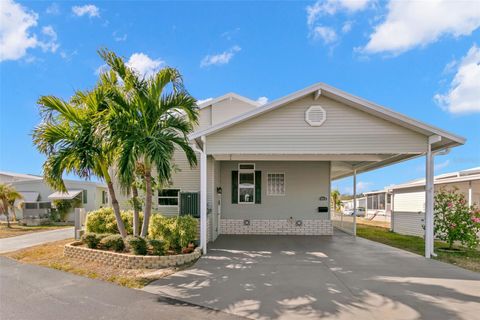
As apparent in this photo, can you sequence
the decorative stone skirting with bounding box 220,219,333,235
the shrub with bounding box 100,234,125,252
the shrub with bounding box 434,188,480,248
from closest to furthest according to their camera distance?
1. the shrub with bounding box 100,234,125,252
2. the shrub with bounding box 434,188,480,248
3. the decorative stone skirting with bounding box 220,219,333,235

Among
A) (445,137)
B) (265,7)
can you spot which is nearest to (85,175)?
(265,7)

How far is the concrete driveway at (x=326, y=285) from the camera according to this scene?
4355 millimetres

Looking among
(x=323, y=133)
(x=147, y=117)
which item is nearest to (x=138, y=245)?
(x=147, y=117)

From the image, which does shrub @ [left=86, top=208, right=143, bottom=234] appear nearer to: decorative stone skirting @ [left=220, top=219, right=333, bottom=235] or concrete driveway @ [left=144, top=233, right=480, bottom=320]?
concrete driveway @ [left=144, top=233, right=480, bottom=320]

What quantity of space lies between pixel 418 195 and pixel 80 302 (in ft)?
58.3

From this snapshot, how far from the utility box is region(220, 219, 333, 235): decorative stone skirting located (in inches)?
79.6

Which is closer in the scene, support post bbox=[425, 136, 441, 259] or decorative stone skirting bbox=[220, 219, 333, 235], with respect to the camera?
support post bbox=[425, 136, 441, 259]

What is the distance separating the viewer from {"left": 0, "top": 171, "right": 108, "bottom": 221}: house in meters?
19.1

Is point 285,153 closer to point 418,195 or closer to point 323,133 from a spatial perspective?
point 323,133

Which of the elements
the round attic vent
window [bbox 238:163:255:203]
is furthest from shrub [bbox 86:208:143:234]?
the round attic vent

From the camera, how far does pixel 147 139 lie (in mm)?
7211

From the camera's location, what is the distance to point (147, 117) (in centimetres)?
764

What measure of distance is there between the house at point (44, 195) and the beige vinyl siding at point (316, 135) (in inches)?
595

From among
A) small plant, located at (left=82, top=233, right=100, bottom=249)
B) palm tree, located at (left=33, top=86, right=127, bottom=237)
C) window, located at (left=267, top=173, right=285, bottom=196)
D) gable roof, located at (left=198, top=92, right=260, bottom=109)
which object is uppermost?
gable roof, located at (left=198, top=92, right=260, bottom=109)
